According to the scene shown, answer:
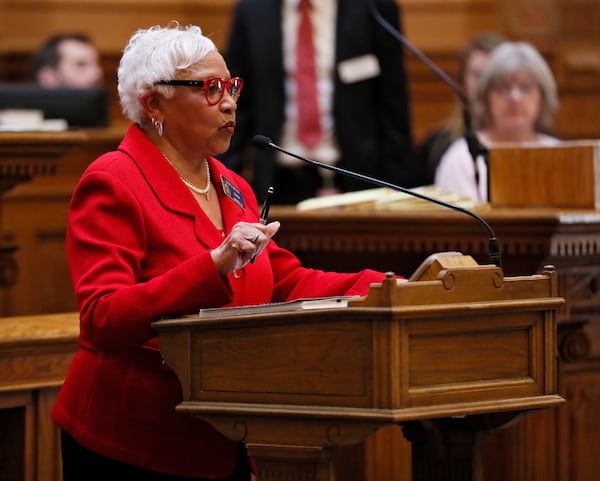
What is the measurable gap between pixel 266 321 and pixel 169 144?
1.89 ft

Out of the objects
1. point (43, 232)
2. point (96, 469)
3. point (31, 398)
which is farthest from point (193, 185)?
point (43, 232)

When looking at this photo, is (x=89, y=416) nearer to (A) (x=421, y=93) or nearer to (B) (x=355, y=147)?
(B) (x=355, y=147)

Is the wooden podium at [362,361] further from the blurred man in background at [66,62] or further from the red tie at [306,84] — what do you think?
the blurred man in background at [66,62]

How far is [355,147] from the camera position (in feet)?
19.0

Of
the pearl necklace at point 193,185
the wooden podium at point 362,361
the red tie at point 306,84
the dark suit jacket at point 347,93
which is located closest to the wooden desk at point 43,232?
the dark suit jacket at point 347,93

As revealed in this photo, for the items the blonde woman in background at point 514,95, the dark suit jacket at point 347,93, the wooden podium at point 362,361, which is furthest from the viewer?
the dark suit jacket at point 347,93

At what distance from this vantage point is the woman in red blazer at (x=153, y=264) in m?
2.59

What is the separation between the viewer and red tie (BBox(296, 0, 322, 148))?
5.86 m

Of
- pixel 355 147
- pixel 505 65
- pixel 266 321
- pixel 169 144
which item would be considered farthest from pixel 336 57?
pixel 266 321

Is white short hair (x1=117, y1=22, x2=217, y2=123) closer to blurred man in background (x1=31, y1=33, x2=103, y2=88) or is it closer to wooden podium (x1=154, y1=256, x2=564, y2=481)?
wooden podium (x1=154, y1=256, x2=564, y2=481)

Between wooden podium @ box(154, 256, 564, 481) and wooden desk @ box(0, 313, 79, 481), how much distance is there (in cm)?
114

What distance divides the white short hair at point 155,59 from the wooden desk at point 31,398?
1.00m

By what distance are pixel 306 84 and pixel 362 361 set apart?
3.61 meters

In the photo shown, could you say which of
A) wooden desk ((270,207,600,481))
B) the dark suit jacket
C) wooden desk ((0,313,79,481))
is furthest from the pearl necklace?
the dark suit jacket
